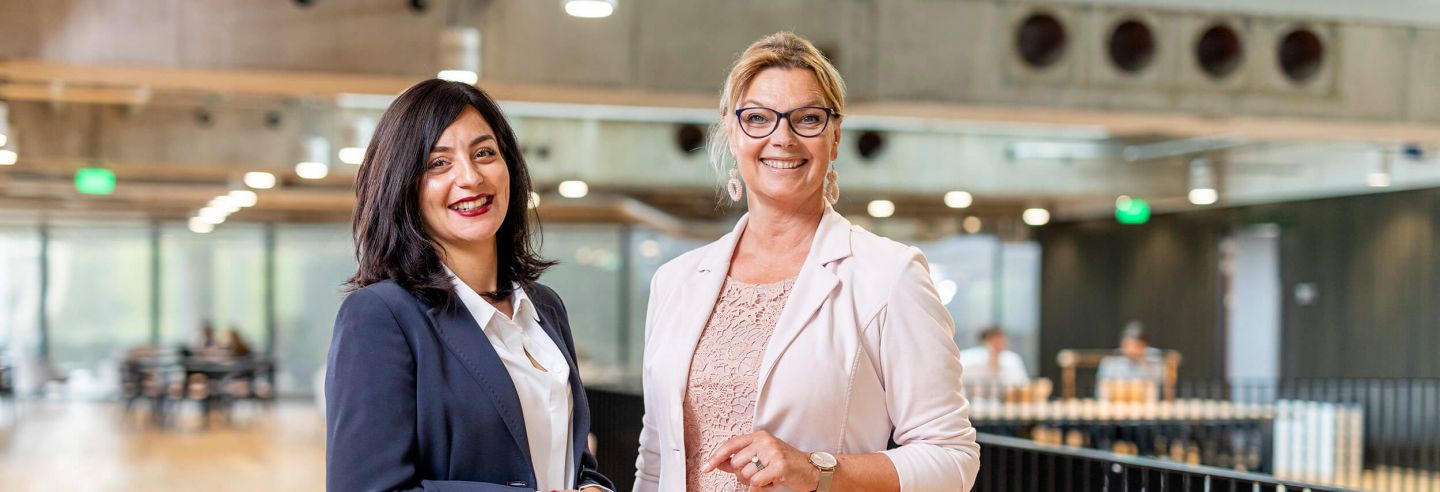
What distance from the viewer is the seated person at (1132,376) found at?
12.1 m

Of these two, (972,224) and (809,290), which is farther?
(972,224)

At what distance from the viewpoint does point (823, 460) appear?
1856 mm

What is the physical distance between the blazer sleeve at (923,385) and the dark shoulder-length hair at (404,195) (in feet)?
2.10

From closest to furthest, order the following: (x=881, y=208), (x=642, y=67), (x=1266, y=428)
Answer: (x=642, y=67) < (x=1266, y=428) < (x=881, y=208)

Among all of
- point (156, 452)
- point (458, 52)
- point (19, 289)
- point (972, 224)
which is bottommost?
point (156, 452)

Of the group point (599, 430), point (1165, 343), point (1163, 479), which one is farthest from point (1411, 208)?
point (1163, 479)

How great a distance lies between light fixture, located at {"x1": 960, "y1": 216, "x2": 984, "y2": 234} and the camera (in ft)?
73.9

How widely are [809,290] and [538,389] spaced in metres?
0.43

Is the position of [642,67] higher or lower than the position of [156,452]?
higher

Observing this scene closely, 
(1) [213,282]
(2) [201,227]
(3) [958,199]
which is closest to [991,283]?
(3) [958,199]

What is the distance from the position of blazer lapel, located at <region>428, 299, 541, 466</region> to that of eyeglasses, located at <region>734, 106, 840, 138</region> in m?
0.50

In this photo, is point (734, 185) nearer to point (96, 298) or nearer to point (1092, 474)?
point (1092, 474)

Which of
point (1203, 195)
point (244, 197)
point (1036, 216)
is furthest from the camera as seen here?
point (1036, 216)

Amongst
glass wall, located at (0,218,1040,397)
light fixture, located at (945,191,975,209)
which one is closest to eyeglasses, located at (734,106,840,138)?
light fixture, located at (945,191,975,209)
